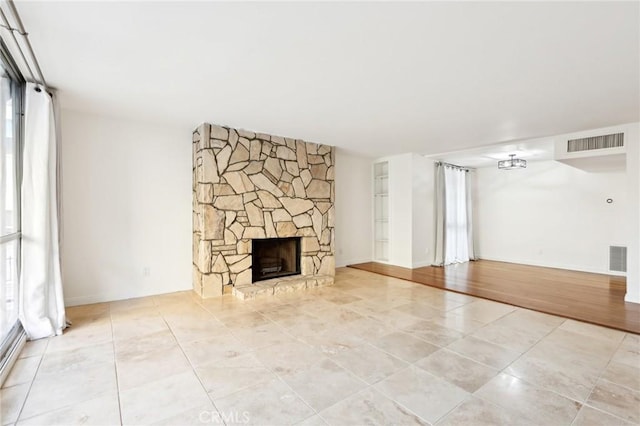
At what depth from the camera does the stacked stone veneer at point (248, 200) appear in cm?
429

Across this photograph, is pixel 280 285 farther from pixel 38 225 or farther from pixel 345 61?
pixel 345 61

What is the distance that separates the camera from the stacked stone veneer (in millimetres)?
4293

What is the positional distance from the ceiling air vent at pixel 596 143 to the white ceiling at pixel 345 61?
1.08ft

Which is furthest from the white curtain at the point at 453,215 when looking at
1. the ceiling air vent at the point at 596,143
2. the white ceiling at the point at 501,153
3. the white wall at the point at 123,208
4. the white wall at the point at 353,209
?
the white wall at the point at 123,208

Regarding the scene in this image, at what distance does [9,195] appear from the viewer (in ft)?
9.01

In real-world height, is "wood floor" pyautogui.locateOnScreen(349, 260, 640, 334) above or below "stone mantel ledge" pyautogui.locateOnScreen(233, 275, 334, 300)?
below

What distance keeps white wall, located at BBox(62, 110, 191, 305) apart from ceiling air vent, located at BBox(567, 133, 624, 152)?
5.91 m

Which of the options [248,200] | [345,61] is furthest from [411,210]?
[345,61]

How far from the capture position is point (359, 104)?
3484 millimetres

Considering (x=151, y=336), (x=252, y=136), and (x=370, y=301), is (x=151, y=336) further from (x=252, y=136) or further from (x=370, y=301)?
(x=252, y=136)

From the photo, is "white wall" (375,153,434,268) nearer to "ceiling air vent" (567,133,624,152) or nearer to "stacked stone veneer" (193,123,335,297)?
"stacked stone veneer" (193,123,335,297)

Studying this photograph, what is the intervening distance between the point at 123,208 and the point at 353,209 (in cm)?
436

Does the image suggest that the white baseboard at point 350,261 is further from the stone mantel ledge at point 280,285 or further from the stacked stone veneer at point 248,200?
the stone mantel ledge at point 280,285

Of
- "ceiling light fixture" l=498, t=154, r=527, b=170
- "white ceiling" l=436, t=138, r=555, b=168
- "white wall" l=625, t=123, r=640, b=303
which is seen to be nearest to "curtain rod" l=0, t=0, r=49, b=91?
"white ceiling" l=436, t=138, r=555, b=168
